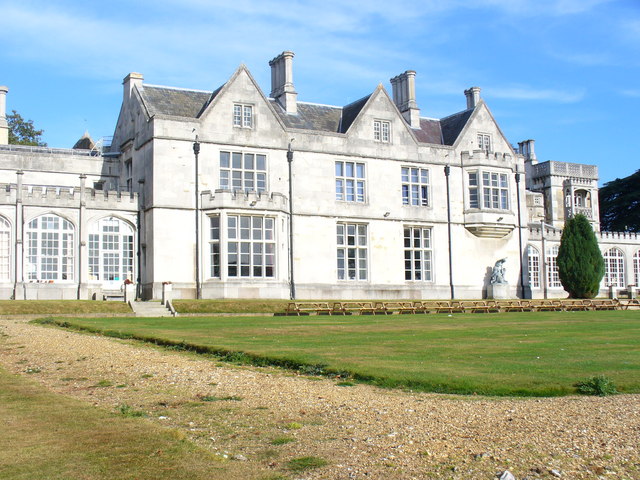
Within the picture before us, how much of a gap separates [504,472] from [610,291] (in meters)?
45.2

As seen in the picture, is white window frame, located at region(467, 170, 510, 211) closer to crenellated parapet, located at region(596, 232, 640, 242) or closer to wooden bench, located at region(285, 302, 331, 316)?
crenellated parapet, located at region(596, 232, 640, 242)

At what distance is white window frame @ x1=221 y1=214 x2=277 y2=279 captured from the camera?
3566 cm

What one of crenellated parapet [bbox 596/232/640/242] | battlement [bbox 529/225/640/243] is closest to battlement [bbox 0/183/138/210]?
battlement [bbox 529/225/640/243]

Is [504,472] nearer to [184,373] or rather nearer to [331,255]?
[184,373]

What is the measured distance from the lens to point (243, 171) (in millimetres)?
37500

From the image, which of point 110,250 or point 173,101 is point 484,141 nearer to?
point 173,101

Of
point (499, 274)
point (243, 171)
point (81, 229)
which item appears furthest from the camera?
point (499, 274)

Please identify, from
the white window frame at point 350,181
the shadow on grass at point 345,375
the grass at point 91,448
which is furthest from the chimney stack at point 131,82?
the grass at point 91,448

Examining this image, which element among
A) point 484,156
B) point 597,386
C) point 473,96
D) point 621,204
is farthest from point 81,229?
point 621,204

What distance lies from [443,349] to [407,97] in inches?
1275

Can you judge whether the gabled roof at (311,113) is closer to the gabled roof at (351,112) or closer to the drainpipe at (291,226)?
the gabled roof at (351,112)

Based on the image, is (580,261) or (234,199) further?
(580,261)

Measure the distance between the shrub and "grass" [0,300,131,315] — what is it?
68.9 ft

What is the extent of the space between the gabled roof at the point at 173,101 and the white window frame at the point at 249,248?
6163 millimetres
